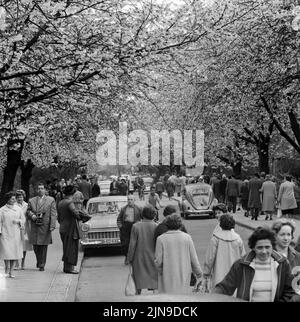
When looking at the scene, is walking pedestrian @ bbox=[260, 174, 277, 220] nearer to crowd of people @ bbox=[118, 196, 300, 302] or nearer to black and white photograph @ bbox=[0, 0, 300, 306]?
black and white photograph @ bbox=[0, 0, 300, 306]

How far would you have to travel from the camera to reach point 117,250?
71.8ft

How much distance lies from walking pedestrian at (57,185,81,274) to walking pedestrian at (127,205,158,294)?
474cm

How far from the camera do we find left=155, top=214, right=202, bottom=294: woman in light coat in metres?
10.2

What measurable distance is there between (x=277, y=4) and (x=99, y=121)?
30.2 ft

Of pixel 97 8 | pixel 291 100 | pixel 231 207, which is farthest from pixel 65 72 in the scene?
pixel 231 207

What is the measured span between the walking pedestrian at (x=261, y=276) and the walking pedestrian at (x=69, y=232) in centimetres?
944

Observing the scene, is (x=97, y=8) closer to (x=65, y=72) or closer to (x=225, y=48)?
(x=65, y=72)

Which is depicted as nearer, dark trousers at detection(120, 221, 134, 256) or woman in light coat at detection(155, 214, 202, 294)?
woman in light coat at detection(155, 214, 202, 294)

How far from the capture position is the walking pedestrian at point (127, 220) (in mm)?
15914

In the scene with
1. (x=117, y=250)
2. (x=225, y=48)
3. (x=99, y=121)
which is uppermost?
(x=225, y=48)

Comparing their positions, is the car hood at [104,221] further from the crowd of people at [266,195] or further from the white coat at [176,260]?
the white coat at [176,260]

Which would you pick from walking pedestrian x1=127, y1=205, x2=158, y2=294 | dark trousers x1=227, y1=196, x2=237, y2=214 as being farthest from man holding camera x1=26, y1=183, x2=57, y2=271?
dark trousers x1=227, y1=196, x2=237, y2=214

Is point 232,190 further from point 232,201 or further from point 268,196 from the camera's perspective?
point 268,196

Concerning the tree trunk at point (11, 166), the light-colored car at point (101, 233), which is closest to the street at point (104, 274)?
the light-colored car at point (101, 233)
